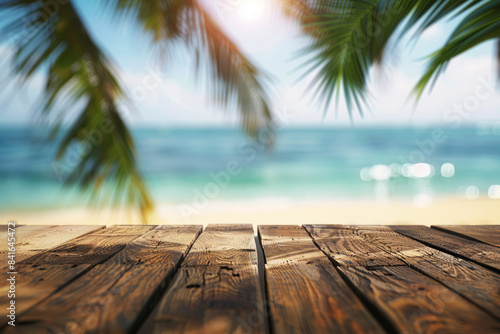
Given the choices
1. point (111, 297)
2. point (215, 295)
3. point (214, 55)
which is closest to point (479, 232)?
point (215, 295)

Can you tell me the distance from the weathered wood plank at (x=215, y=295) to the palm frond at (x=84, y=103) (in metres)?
1.34

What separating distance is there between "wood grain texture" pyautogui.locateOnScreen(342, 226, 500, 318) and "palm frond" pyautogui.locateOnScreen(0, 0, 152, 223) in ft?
5.17

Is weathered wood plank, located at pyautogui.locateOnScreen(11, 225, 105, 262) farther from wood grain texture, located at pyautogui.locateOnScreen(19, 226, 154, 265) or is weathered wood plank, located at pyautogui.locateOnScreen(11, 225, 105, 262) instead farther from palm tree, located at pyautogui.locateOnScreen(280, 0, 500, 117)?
palm tree, located at pyautogui.locateOnScreen(280, 0, 500, 117)

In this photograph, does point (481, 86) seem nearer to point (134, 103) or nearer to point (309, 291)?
point (309, 291)

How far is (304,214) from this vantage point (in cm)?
576

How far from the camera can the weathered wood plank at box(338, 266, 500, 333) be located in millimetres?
Answer: 609

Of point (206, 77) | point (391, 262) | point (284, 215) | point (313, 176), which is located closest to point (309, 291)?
point (391, 262)

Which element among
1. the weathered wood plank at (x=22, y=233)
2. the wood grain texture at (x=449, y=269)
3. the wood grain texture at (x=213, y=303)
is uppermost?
the weathered wood plank at (x=22, y=233)

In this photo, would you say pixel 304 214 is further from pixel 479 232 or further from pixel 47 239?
pixel 47 239

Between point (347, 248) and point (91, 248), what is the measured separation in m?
0.80

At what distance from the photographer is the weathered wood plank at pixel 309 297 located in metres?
0.61

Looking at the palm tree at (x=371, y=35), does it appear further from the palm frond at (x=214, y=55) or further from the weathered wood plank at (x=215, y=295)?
the palm frond at (x=214, y=55)

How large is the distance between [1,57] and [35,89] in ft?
0.75

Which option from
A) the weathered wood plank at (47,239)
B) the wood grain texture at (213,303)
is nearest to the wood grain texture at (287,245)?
the wood grain texture at (213,303)
